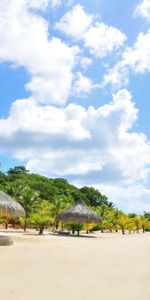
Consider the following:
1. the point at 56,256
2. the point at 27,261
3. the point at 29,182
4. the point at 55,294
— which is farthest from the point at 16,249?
the point at 29,182

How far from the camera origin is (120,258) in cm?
1376

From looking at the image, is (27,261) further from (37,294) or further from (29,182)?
(29,182)

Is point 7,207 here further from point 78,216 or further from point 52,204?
point 52,204

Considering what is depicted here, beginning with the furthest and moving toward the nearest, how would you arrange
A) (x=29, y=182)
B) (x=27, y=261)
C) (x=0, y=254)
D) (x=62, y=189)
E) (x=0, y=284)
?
(x=62, y=189) < (x=29, y=182) < (x=0, y=254) < (x=27, y=261) < (x=0, y=284)

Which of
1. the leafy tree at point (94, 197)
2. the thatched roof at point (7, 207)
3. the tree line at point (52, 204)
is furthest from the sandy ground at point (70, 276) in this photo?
the leafy tree at point (94, 197)

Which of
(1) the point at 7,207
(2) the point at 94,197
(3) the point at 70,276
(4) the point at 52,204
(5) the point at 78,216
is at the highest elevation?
(2) the point at 94,197

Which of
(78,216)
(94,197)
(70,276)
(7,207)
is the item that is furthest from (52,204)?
(94,197)

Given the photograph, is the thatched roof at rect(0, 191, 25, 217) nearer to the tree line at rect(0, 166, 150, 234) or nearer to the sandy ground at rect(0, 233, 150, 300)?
the sandy ground at rect(0, 233, 150, 300)

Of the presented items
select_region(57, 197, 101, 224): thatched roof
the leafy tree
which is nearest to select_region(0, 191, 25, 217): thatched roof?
select_region(57, 197, 101, 224): thatched roof

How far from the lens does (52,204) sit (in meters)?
39.8

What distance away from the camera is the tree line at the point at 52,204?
32125mm

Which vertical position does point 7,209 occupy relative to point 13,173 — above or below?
below

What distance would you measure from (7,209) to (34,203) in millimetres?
18069

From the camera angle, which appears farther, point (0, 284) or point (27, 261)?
point (27, 261)
